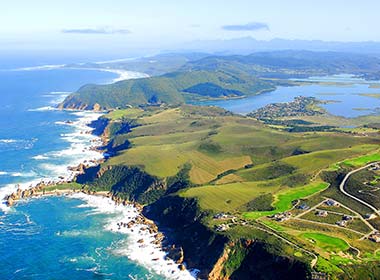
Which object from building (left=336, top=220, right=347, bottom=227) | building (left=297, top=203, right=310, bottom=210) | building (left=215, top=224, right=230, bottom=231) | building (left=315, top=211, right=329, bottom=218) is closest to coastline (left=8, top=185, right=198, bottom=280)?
building (left=215, top=224, right=230, bottom=231)

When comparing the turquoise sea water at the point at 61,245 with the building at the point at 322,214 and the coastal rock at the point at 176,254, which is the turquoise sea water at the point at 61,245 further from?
the building at the point at 322,214

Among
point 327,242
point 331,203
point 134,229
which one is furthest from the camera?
point 134,229

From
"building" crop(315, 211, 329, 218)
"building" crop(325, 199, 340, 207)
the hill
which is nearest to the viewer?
the hill

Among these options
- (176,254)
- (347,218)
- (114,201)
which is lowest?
(114,201)

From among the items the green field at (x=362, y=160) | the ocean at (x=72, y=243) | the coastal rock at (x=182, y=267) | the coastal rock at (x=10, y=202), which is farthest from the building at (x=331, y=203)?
the coastal rock at (x=10, y=202)

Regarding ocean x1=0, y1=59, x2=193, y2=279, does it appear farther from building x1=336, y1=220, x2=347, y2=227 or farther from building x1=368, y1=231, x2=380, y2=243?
building x1=368, y1=231, x2=380, y2=243

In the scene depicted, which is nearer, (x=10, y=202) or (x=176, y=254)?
(x=176, y=254)

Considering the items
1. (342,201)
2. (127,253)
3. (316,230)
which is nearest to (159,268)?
(127,253)

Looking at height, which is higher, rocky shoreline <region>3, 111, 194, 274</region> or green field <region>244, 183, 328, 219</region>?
green field <region>244, 183, 328, 219</region>

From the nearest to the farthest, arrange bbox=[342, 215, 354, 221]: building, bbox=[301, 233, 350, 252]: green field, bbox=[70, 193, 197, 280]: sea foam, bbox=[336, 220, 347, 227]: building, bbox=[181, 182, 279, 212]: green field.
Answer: bbox=[301, 233, 350, 252]: green field, bbox=[70, 193, 197, 280]: sea foam, bbox=[336, 220, 347, 227]: building, bbox=[342, 215, 354, 221]: building, bbox=[181, 182, 279, 212]: green field

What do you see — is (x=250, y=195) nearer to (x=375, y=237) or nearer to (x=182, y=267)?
(x=182, y=267)

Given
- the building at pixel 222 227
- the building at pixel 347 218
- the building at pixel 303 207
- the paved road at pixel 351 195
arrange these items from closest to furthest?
the building at pixel 222 227 → the building at pixel 347 218 → the paved road at pixel 351 195 → the building at pixel 303 207

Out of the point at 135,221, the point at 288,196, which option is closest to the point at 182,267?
the point at 135,221
